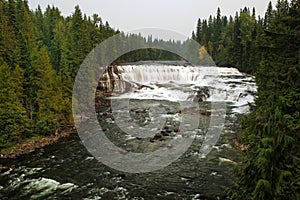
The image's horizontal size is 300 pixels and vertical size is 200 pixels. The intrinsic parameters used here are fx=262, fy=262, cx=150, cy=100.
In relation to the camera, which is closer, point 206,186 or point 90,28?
point 206,186

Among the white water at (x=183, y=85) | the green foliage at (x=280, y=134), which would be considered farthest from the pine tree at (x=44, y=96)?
the green foliage at (x=280, y=134)

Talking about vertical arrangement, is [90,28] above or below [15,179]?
above

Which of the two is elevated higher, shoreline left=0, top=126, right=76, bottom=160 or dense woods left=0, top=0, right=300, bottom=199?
dense woods left=0, top=0, right=300, bottom=199

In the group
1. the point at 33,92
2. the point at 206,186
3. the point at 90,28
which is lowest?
the point at 206,186

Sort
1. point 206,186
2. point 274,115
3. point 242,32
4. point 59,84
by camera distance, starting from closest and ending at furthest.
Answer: point 274,115 < point 206,186 < point 59,84 < point 242,32

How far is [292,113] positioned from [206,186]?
7945 millimetres

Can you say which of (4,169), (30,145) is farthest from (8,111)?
(4,169)

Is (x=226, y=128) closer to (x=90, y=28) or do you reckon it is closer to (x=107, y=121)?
(x=107, y=121)

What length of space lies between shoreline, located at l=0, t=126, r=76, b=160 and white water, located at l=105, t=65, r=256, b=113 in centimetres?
1888

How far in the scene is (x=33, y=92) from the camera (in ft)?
75.8

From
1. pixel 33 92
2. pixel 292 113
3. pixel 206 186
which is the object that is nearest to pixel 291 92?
pixel 292 113

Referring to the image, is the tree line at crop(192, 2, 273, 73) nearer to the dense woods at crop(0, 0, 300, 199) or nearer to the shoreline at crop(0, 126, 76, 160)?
the dense woods at crop(0, 0, 300, 199)

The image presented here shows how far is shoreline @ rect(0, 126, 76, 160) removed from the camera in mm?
18688

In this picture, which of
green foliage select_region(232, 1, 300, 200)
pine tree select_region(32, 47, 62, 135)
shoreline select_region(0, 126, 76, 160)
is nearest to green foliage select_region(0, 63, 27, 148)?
shoreline select_region(0, 126, 76, 160)
